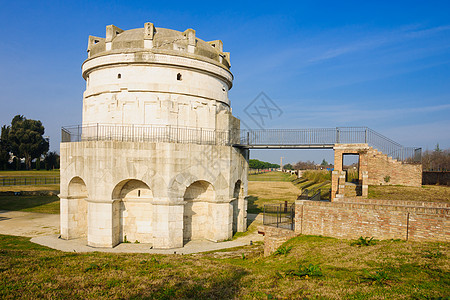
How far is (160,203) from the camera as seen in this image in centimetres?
1664

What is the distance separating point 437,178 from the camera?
95.3 ft

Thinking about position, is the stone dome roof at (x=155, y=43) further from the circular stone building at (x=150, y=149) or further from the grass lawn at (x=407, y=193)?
the grass lawn at (x=407, y=193)

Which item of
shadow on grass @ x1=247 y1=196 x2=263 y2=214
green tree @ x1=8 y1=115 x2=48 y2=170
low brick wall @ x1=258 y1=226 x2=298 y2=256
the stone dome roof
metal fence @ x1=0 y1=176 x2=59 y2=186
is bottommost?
shadow on grass @ x1=247 y1=196 x2=263 y2=214

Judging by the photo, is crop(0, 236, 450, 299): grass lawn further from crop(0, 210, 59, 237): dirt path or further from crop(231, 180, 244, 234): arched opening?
crop(0, 210, 59, 237): dirt path

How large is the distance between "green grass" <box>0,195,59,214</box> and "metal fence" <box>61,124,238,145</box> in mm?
13300

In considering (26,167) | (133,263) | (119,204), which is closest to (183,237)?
(119,204)

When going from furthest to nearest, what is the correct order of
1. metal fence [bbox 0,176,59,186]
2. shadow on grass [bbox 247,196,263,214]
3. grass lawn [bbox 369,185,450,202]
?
metal fence [bbox 0,176,59,186] → shadow on grass [bbox 247,196,263,214] → grass lawn [bbox 369,185,450,202]

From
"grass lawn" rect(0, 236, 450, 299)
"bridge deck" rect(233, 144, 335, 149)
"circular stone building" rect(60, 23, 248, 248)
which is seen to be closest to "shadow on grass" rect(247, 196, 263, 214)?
"circular stone building" rect(60, 23, 248, 248)

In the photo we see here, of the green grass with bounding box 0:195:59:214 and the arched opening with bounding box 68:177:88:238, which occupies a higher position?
the arched opening with bounding box 68:177:88:238

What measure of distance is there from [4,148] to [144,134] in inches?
2826

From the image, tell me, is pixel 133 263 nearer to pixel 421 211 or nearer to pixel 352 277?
pixel 352 277

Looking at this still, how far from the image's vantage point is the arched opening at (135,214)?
1789 centimetres

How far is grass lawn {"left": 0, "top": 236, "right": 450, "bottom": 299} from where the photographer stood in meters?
7.56

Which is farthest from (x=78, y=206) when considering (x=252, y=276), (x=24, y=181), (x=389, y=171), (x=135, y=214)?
(x=24, y=181)
